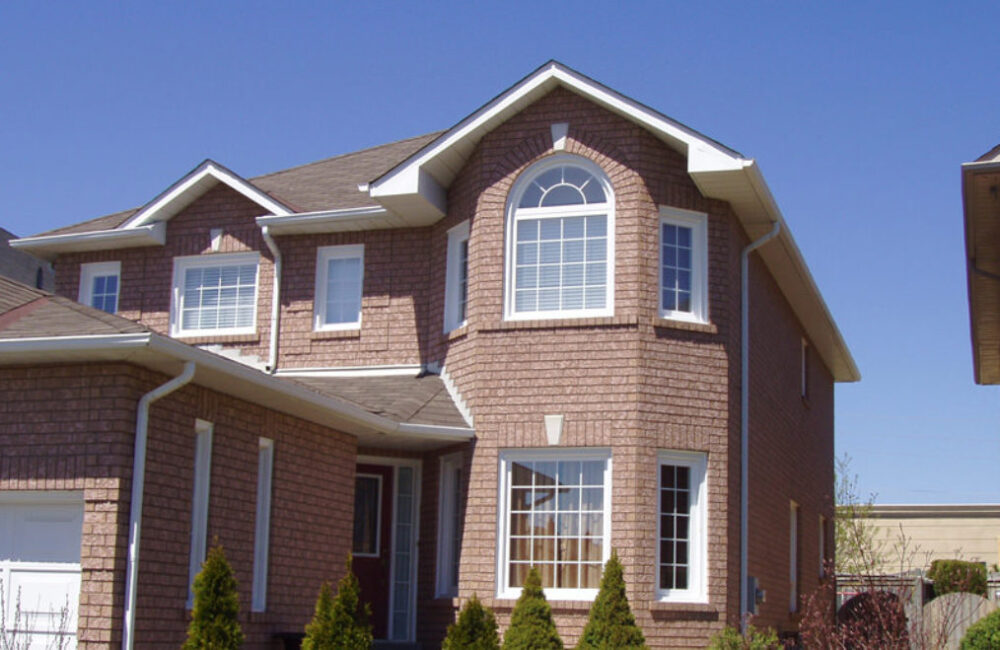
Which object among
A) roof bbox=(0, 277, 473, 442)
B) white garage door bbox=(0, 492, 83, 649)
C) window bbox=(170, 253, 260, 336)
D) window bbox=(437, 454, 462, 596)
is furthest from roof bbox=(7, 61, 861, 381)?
white garage door bbox=(0, 492, 83, 649)

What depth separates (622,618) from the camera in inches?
539

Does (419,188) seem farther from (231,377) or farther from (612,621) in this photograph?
(612,621)

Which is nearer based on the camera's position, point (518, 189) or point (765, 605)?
point (518, 189)

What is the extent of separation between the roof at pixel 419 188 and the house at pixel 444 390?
0.05 meters

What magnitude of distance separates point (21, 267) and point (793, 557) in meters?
17.9

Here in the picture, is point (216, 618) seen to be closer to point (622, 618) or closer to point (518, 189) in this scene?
point (622, 618)

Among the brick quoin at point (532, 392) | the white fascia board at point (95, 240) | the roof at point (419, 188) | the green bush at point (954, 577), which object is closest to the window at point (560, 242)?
the brick quoin at point (532, 392)

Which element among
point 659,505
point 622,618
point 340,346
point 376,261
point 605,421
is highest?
point 376,261

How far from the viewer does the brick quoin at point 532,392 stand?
47.3 ft

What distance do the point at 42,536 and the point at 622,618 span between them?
5.87 meters

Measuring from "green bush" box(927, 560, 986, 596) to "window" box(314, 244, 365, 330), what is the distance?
1062cm

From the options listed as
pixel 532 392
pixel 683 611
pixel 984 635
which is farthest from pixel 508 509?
pixel 984 635

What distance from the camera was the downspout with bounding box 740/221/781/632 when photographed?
15.8 m

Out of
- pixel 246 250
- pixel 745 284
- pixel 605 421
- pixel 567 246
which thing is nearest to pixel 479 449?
pixel 605 421
